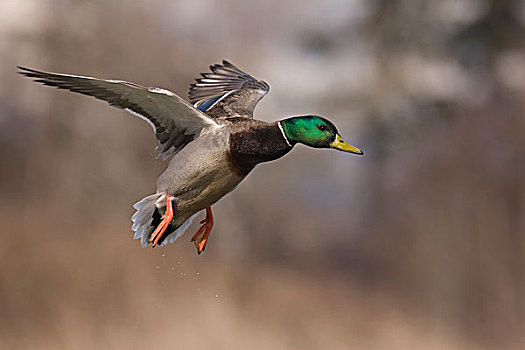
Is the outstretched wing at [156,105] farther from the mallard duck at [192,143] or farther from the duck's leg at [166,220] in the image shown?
the duck's leg at [166,220]

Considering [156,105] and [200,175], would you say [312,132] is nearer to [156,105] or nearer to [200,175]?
[200,175]

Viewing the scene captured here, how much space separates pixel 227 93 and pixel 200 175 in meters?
0.69

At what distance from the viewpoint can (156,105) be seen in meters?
2.17

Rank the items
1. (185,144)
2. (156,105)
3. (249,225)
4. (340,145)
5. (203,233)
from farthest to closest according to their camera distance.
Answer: (249,225) < (203,233) < (185,144) < (156,105) < (340,145)

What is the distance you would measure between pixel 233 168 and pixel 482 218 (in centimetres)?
513

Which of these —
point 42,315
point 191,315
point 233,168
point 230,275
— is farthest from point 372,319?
point 233,168

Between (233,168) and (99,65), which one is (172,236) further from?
(99,65)

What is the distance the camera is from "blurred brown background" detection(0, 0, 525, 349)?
5.60 metres

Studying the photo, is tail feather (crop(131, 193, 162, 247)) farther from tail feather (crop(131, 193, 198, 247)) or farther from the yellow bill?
the yellow bill

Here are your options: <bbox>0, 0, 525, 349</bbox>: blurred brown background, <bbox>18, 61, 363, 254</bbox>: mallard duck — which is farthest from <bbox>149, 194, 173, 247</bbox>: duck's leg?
<bbox>0, 0, 525, 349</bbox>: blurred brown background

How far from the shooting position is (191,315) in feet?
18.6

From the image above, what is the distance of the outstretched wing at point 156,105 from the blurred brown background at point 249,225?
11.0 feet

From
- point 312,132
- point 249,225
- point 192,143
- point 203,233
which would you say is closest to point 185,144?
point 192,143

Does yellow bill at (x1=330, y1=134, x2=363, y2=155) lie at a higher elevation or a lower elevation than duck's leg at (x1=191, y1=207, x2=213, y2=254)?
higher
